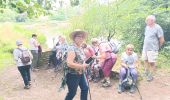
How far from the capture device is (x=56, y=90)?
10.2m

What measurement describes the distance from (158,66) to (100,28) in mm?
5579

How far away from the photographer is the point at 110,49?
972 centimetres

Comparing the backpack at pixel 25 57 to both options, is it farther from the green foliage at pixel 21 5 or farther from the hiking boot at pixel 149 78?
the green foliage at pixel 21 5

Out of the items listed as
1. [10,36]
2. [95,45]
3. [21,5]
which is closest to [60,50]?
[95,45]

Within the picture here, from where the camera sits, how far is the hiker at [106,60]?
9.67 m

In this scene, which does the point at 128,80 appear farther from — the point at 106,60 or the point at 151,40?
the point at 151,40

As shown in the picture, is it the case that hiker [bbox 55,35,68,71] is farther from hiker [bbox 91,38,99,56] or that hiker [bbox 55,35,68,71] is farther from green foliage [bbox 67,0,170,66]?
green foliage [bbox 67,0,170,66]

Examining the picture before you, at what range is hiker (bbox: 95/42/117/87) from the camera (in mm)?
9670

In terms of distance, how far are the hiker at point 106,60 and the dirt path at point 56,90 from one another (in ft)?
0.70

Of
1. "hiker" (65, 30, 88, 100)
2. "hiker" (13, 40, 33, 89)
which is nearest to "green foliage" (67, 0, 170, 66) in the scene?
"hiker" (13, 40, 33, 89)

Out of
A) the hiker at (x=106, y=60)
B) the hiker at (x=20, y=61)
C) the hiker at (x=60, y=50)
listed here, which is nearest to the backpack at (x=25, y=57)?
the hiker at (x=20, y=61)

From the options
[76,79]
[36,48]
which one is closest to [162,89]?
[76,79]

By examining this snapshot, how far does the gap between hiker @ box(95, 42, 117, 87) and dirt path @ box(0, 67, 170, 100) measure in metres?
0.21

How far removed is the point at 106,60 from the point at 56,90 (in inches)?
62.8
